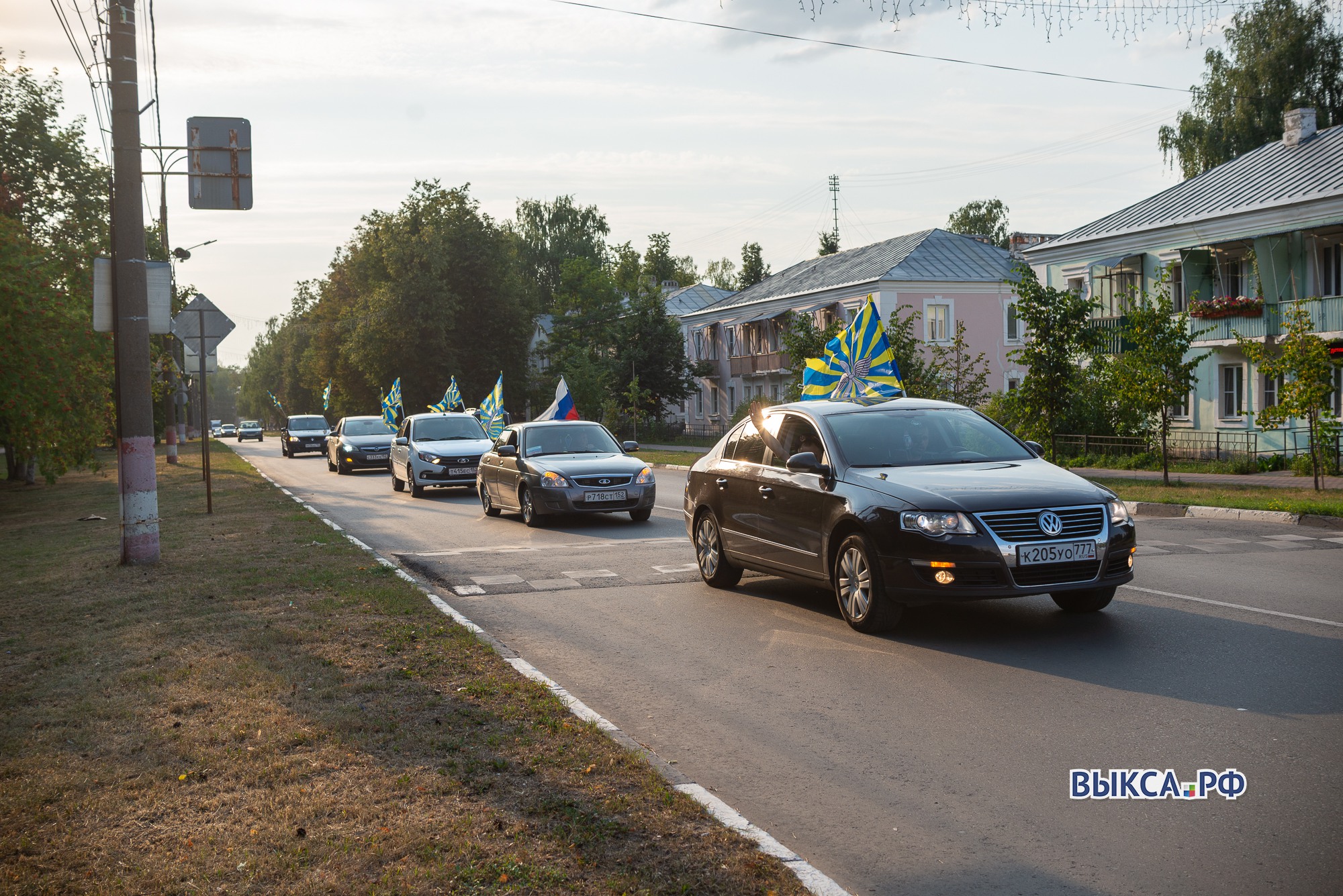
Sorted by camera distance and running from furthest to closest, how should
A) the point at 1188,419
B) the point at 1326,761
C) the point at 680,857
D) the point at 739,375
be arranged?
the point at 739,375 → the point at 1188,419 → the point at 1326,761 → the point at 680,857

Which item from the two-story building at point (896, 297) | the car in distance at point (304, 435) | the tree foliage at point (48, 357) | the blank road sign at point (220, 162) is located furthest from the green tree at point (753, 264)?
the blank road sign at point (220, 162)

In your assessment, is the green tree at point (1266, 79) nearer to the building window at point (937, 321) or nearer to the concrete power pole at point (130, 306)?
the building window at point (937, 321)

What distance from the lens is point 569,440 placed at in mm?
17266

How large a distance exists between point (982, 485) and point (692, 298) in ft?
244

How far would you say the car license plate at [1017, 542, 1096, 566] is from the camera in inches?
284

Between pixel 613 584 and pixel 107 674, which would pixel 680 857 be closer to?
pixel 107 674

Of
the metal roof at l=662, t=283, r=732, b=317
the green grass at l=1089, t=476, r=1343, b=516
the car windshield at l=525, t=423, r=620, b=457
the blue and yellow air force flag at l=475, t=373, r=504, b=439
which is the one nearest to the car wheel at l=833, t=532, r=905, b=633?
the car windshield at l=525, t=423, r=620, b=457

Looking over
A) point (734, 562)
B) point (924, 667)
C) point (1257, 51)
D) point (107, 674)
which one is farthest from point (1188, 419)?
point (107, 674)

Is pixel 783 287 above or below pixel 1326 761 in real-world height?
above

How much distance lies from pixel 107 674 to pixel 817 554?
4.71 metres

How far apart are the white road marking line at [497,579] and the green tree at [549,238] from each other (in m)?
86.0

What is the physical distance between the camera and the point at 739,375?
64.3 meters

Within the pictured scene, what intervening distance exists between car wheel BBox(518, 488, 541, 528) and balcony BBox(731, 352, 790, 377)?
3960 centimetres

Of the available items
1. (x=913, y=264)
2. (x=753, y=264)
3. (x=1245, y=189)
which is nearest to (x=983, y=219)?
(x=753, y=264)
